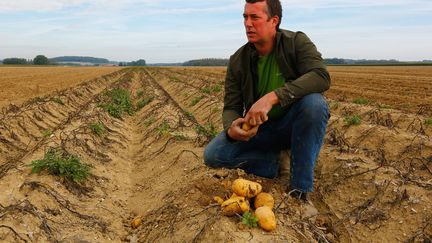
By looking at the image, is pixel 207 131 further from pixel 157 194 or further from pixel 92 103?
pixel 92 103

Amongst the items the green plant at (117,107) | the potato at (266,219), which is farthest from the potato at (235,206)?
the green plant at (117,107)

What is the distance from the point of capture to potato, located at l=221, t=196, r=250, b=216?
3.16 metres

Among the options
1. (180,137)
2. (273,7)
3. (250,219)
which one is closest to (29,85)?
(180,137)

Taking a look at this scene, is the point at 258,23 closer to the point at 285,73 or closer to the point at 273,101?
the point at 285,73

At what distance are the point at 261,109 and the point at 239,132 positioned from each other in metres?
0.31

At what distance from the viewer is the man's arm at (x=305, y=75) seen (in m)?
3.39

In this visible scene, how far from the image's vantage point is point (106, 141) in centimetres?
756

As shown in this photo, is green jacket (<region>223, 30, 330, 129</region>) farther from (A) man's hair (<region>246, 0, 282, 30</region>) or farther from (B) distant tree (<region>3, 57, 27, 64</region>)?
(B) distant tree (<region>3, 57, 27, 64</region>)

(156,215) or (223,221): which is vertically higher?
(223,221)

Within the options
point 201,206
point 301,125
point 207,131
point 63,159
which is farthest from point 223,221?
point 207,131

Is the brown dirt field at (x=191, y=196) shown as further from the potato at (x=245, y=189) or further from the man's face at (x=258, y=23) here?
the man's face at (x=258, y=23)

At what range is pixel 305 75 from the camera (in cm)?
345

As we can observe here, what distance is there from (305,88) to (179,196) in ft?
5.57

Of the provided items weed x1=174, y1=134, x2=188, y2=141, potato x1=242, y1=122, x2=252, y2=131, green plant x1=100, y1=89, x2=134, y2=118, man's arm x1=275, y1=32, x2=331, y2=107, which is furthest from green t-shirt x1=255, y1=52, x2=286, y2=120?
green plant x1=100, y1=89, x2=134, y2=118
